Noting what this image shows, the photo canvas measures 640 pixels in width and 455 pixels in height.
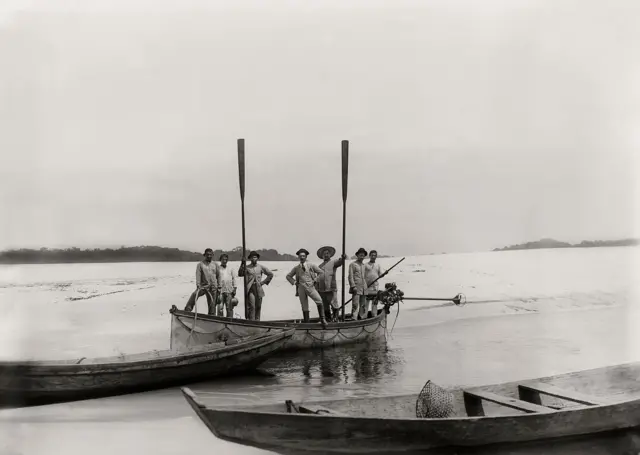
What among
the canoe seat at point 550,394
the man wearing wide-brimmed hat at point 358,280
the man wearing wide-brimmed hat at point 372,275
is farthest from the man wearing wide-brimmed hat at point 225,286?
the canoe seat at point 550,394

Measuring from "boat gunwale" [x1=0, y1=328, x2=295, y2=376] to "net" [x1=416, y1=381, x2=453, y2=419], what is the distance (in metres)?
3.07

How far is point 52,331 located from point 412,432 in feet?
37.3

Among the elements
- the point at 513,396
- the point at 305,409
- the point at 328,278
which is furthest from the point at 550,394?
the point at 328,278

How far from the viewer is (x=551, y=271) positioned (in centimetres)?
2303

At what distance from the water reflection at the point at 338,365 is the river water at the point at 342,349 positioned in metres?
0.02

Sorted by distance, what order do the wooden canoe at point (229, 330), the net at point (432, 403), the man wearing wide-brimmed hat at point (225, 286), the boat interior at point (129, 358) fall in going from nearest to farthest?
the net at point (432, 403), the boat interior at point (129, 358), the wooden canoe at point (229, 330), the man wearing wide-brimmed hat at point (225, 286)

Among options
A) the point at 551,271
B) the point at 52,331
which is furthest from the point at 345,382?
the point at 551,271

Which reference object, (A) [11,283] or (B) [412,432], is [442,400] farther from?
(A) [11,283]

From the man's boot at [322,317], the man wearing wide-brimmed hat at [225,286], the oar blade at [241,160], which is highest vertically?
the oar blade at [241,160]

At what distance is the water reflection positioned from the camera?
28.5ft

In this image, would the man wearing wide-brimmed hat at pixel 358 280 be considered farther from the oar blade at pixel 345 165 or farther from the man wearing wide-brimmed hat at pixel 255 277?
the man wearing wide-brimmed hat at pixel 255 277

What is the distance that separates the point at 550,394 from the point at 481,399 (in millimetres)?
654

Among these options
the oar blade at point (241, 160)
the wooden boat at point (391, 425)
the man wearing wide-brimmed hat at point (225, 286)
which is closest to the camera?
the wooden boat at point (391, 425)

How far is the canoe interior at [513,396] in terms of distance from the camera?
16.6ft
